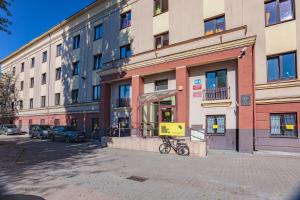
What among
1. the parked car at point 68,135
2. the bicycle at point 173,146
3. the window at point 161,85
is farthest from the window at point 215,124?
the parked car at point 68,135

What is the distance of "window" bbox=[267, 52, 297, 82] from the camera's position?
14964mm

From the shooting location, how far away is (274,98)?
49.6ft

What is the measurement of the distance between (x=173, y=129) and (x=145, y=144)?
249 cm

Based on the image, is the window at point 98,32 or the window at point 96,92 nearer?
the window at point 96,92

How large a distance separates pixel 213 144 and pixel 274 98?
15.7 feet

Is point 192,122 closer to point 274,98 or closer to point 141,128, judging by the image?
point 141,128

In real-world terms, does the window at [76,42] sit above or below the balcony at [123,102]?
above

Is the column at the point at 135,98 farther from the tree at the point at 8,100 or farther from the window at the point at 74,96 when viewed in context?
the tree at the point at 8,100

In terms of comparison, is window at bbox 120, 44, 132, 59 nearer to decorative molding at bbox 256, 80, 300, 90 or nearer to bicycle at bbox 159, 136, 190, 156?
bicycle at bbox 159, 136, 190, 156

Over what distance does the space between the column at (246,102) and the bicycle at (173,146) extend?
3.35 m

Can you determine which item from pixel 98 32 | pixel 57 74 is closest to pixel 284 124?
pixel 98 32

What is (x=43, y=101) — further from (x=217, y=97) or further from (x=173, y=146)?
(x=217, y=97)

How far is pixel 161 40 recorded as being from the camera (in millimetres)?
A: 21422

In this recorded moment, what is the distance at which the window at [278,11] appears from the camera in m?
15.3
